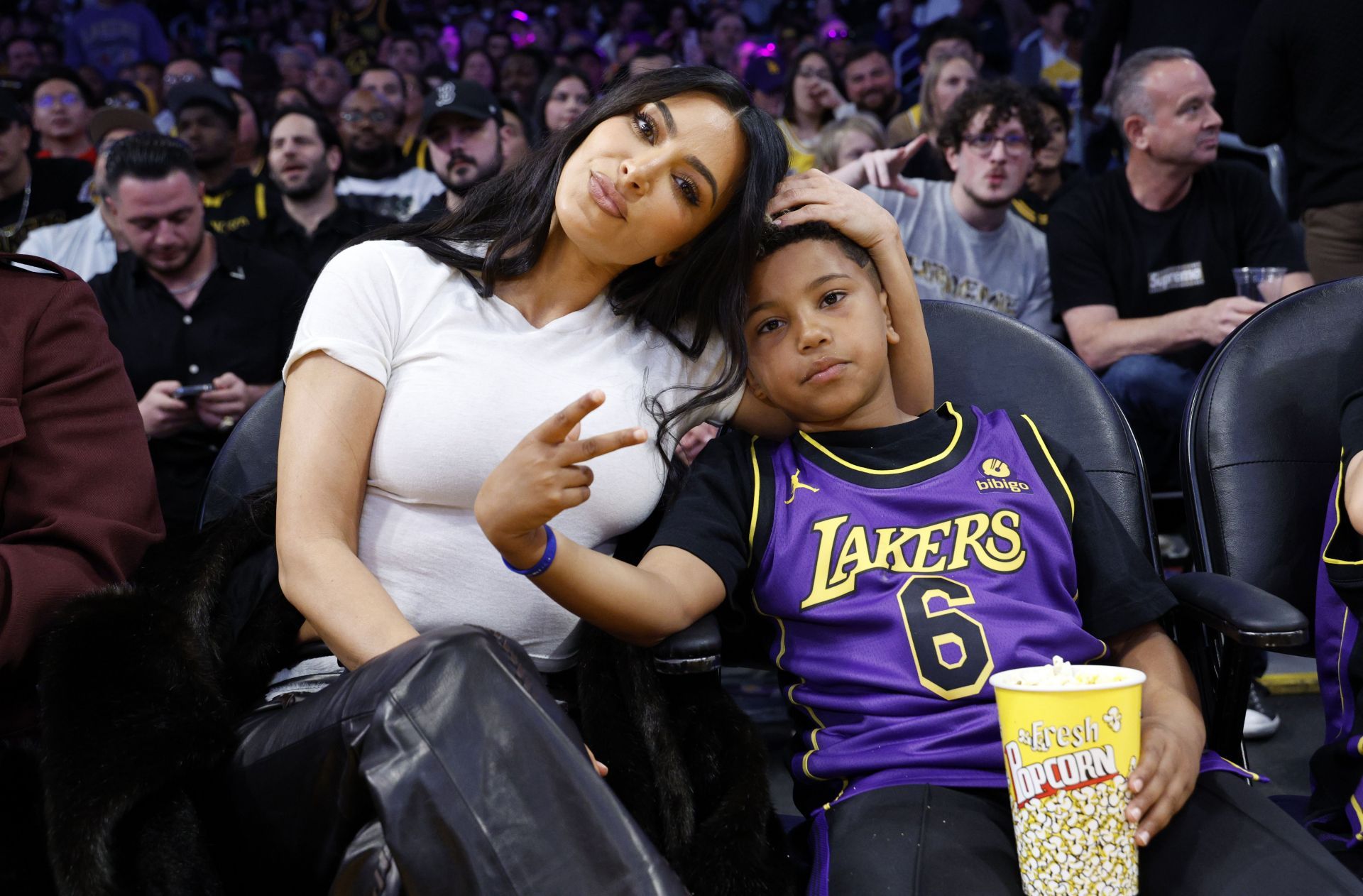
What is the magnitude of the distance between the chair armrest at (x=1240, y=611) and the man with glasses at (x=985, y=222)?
210cm

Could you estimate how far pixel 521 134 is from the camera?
560cm

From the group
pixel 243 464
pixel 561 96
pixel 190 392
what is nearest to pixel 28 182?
pixel 561 96

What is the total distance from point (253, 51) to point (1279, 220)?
8.12 m

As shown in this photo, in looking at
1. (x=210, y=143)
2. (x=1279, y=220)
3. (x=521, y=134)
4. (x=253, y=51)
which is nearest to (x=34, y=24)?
(x=253, y=51)

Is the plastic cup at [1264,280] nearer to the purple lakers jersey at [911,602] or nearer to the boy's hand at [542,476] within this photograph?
the purple lakers jersey at [911,602]

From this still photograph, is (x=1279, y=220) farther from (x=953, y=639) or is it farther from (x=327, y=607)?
(x=327, y=607)

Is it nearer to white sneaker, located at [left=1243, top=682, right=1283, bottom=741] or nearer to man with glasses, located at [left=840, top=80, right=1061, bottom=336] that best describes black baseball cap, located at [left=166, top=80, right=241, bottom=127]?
man with glasses, located at [left=840, top=80, right=1061, bottom=336]

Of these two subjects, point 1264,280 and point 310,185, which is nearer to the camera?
point 1264,280

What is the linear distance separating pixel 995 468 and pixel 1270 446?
0.49m

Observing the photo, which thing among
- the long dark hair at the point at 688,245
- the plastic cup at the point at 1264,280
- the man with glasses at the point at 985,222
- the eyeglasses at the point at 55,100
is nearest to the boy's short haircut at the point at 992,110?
the man with glasses at the point at 985,222

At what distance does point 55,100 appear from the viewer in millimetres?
6258

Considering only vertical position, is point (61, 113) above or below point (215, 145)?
above

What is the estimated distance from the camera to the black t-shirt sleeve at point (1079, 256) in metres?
3.43

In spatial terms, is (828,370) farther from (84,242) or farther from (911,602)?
(84,242)
